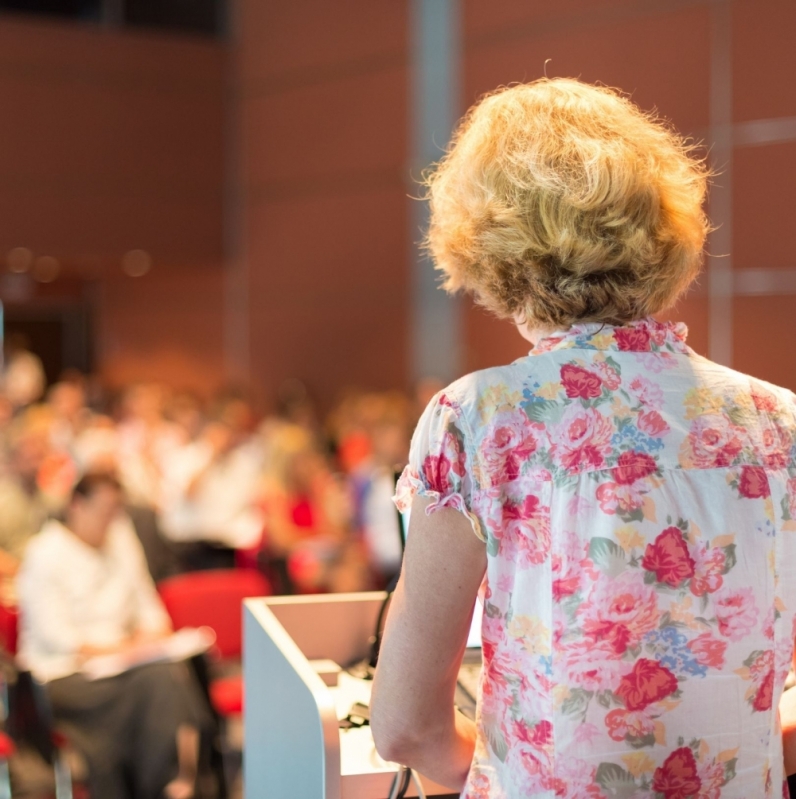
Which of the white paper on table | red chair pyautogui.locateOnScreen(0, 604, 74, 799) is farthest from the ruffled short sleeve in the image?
the white paper on table

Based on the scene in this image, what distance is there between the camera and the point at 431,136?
8.36 meters

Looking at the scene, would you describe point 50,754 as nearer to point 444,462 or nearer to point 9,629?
point 9,629

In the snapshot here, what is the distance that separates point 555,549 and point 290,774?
2.99 feet

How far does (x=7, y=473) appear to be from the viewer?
5754 mm

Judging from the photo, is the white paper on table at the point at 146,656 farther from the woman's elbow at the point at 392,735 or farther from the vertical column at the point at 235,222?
the vertical column at the point at 235,222

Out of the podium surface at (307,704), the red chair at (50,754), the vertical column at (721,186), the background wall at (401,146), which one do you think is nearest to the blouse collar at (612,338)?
the podium surface at (307,704)

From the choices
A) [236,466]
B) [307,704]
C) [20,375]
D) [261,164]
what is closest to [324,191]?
[261,164]

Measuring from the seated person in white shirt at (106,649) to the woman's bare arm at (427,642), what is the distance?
99.5 inches

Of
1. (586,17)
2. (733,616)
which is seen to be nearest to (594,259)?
(733,616)

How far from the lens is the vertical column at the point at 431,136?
822 cm

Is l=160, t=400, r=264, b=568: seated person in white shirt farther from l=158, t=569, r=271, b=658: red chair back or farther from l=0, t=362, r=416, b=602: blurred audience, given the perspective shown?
l=158, t=569, r=271, b=658: red chair back

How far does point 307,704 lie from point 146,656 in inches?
87.7

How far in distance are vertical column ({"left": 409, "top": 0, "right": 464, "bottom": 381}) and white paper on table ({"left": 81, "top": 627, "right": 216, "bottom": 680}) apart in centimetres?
473

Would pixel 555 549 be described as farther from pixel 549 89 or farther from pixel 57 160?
pixel 57 160
